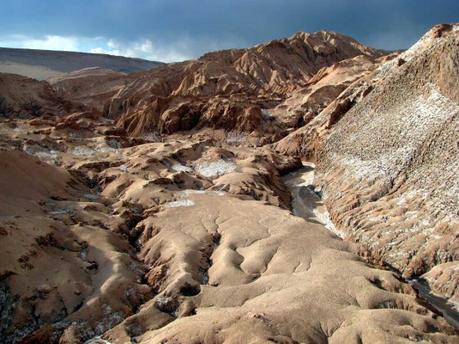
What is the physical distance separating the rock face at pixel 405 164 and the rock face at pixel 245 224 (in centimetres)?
14

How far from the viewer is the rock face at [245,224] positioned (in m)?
22.8

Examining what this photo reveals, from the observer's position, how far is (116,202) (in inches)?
1517

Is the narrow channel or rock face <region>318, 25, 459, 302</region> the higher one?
rock face <region>318, 25, 459, 302</region>

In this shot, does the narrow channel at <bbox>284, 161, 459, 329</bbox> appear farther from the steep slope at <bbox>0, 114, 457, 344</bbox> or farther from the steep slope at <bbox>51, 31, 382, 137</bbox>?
the steep slope at <bbox>51, 31, 382, 137</bbox>

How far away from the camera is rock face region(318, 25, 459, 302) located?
32.9 m

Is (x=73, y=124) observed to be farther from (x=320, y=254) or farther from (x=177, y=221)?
(x=320, y=254)

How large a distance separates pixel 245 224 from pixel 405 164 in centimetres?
1476

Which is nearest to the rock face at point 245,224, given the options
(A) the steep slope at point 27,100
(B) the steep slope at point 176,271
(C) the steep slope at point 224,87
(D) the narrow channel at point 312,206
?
(B) the steep slope at point 176,271

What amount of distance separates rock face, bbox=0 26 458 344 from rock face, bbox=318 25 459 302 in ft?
0.46

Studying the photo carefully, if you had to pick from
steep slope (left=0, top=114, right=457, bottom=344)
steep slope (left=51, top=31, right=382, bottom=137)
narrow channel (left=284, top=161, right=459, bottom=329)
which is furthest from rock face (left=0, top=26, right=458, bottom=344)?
steep slope (left=51, top=31, right=382, bottom=137)

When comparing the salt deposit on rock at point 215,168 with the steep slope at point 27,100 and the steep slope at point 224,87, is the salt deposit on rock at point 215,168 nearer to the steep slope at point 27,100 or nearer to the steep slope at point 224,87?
the steep slope at point 224,87

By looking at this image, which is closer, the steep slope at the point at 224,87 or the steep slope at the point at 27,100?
the steep slope at the point at 224,87

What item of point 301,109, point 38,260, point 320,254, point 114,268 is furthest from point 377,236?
point 301,109

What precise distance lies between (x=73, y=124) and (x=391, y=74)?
34.9 m
